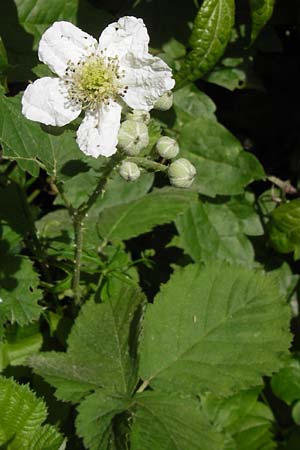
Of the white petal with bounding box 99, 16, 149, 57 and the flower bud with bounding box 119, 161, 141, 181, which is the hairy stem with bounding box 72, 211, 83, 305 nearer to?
the flower bud with bounding box 119, 161, 141, 181

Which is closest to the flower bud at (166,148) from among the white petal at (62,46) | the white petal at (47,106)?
the white petal at (47,106)

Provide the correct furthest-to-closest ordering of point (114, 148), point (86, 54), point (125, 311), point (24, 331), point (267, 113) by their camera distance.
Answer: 1. point (267, 113)
2. point (24, 331)
3. point (125, 311)
4. point (86, 54)
5. point (114, 148)

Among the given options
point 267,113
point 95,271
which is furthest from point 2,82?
point 267,113

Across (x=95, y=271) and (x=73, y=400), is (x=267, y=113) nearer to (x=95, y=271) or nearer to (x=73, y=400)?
(x=95, y=271)

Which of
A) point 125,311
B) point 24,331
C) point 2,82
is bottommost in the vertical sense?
point 24,331

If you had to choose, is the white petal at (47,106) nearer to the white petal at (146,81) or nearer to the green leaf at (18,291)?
the white petal at (146,81)

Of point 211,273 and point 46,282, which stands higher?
point 211,273

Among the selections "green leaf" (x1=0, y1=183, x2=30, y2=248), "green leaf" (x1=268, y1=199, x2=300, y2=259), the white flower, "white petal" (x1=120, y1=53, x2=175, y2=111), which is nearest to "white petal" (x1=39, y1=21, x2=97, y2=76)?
the white flower
